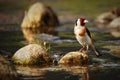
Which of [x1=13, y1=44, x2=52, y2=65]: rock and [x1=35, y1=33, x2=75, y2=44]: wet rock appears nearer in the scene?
[x1=13, y1=44, x2=52, y2=65]: rock

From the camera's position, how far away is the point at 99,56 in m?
19.8

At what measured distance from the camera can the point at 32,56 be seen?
1827 centimetres

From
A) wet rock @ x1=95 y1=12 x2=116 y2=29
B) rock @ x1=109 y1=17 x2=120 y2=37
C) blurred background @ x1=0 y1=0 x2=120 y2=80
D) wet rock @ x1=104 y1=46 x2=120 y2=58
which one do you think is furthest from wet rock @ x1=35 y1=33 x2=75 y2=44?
wet rock @ x1=95 y1=12 x2=116 y2=29

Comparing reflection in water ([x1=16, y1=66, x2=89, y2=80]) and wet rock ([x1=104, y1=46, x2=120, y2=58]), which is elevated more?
wet rock ([x1=104, y1=46, x2=120, y2=58])

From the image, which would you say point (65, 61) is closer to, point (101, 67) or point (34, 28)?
point (101, 67)

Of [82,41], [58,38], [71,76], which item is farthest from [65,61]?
[58,38]

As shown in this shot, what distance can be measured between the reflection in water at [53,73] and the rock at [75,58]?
513 millimetres

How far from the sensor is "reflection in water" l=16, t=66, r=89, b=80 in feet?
52.6

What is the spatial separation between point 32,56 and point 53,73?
1.71 meters

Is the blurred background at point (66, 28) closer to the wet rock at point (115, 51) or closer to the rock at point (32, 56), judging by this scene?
the wet rock at point (115, 51)

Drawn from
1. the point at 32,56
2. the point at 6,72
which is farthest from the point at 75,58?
the point at 6,72

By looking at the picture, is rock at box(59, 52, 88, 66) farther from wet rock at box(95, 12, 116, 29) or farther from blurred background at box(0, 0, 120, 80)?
wet rock at box(95, 12, 116, 29)

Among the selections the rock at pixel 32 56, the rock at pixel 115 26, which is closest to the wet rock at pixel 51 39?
the rock at pixel 115 26

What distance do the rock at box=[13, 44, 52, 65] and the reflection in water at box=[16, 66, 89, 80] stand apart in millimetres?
436
